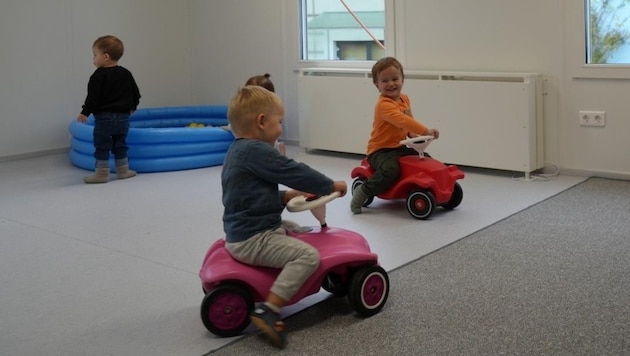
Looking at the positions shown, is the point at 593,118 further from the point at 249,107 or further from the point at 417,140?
the point at 249,107

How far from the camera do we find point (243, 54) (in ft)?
24.5

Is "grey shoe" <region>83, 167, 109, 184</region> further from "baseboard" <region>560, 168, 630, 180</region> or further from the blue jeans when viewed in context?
"baseboard" <region>560, 168, 630, 180</region>

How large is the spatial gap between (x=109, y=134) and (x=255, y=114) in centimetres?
320

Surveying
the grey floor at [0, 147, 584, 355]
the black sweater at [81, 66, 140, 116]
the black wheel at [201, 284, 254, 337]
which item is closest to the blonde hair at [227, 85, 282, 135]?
the black wheel at [201, 284, 254, 337]

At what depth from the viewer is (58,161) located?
6.63 meters

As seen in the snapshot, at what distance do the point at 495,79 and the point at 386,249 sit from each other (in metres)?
2.29

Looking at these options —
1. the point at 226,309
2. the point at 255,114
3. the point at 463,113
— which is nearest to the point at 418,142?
the point at 463,113

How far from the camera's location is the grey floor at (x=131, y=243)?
9.32 ft

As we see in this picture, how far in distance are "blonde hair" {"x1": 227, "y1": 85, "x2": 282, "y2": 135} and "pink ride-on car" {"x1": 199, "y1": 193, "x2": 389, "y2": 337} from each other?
0.33 metres

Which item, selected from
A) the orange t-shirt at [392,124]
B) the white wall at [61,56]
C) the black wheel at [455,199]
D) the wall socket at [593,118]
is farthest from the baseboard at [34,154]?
the wall socket at [593,118]

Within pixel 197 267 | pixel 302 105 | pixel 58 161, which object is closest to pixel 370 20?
pixel 302 105

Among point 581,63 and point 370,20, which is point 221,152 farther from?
point 581,63

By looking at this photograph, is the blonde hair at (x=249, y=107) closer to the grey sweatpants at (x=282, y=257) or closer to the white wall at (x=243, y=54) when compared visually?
the grey sweatpants at (x=282, y=257)

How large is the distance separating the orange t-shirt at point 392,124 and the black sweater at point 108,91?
2.08m
